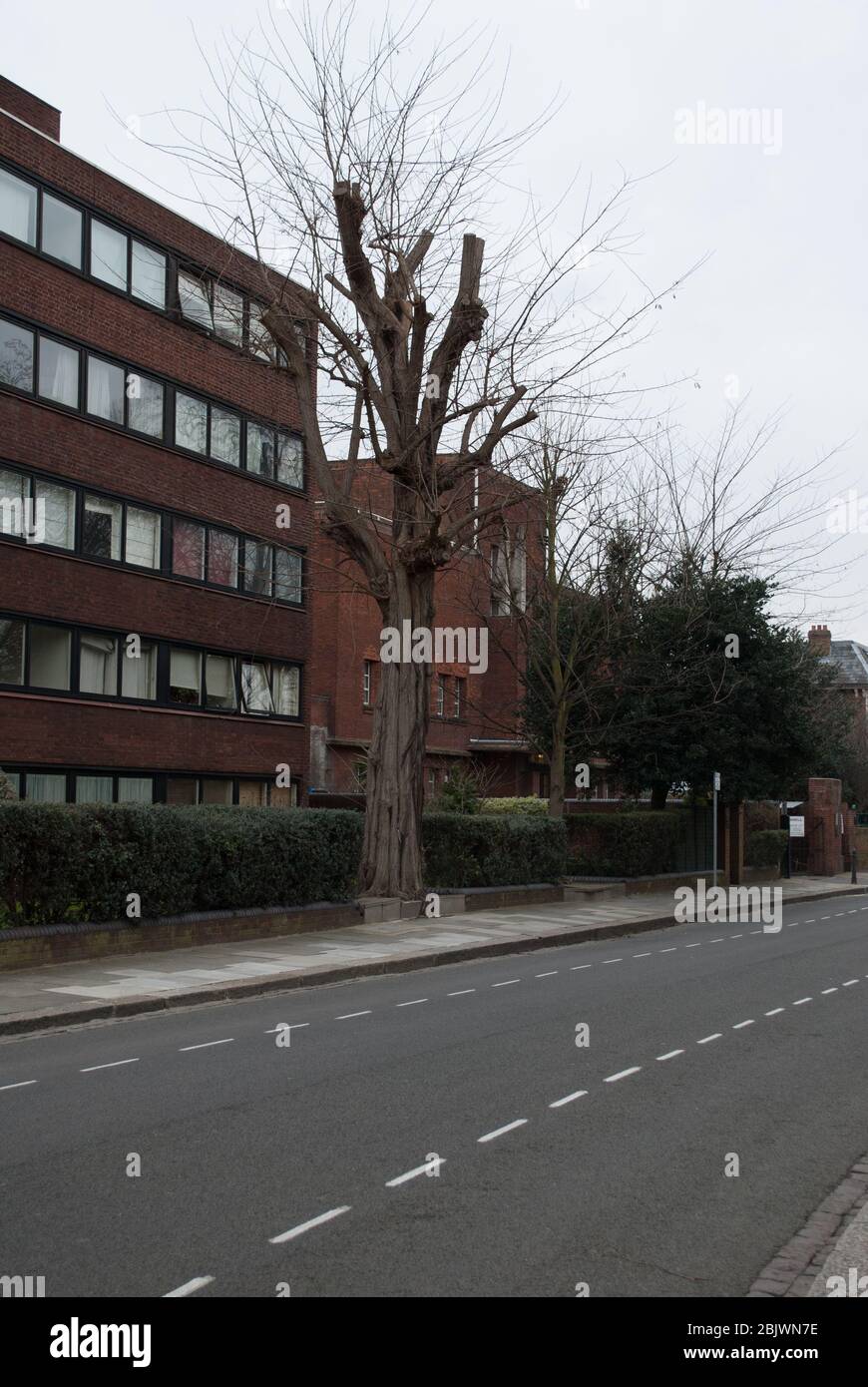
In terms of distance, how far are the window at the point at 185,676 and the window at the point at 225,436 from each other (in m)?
4.29

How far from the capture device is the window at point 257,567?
97.4ft

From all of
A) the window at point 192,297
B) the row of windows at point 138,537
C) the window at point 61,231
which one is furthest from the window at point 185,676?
the window at point 61,231

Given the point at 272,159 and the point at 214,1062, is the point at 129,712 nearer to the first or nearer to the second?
the point at 272,159

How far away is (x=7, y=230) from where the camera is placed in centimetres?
2352

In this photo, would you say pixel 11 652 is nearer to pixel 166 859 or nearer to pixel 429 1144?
pixel 166 859

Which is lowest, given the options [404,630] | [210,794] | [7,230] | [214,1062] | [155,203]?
[214,1062]

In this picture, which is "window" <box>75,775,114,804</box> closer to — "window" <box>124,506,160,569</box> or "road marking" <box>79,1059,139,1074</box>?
"window" <box>124,506,160,569</box>

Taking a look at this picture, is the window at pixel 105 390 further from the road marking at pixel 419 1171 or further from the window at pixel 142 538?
the road marking at pixel 419 1171

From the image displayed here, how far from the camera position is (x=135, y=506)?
26375 mm

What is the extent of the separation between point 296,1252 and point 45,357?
21.6 m

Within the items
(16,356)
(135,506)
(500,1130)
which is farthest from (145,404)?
(500,1130)
